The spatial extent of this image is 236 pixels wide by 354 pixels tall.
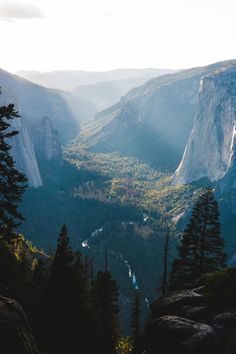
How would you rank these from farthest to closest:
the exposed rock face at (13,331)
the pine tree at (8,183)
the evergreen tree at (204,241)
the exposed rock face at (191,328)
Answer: the evergreen tree at (204,241), the pine tree at (8,183), the exposed rock face at (191,328), the exposed rock face at (13,331)

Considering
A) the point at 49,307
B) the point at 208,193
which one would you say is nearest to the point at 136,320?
the point at 49,307

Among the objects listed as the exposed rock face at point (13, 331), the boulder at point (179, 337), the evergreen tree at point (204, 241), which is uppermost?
the evergreen tree at point (204, 241)

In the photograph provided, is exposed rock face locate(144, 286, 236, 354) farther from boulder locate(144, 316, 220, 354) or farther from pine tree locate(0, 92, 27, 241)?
pine tree locate(0, 92, 27, 241)

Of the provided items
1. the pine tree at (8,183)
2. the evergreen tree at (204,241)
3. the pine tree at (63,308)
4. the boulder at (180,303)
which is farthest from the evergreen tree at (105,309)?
the pine tree at (8,183)

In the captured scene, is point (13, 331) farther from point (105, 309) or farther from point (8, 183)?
point (105, 309)

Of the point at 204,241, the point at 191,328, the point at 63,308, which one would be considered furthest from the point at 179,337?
the point at 63,308

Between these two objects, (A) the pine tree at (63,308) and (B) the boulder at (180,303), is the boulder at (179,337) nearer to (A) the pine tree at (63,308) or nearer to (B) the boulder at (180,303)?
(B) the boulder at (180,303)

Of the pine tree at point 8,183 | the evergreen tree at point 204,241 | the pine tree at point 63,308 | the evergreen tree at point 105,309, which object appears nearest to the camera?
the pine tree at point 8,183

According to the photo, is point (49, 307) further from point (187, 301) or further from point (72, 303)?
point (187, 301)

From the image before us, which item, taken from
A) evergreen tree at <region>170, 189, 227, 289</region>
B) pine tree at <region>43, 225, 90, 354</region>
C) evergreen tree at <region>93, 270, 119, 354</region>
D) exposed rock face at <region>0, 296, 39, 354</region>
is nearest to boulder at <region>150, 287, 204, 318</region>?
exposed rock face at <region>0, 296, 39, 354</region>
